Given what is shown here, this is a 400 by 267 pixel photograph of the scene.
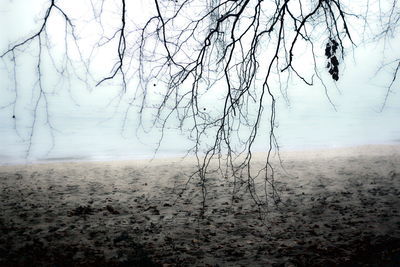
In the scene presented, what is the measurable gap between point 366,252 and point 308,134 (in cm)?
1523

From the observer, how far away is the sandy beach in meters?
5.05

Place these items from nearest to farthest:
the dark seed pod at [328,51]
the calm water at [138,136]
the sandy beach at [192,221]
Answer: the dark seed pod at [328,51], the sandy beach at [192,221], the calm water at [138,136]

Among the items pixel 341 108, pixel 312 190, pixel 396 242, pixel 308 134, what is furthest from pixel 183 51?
pixel 341 108

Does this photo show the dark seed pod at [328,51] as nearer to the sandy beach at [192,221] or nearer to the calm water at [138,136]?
the sandy beach at [192,221]

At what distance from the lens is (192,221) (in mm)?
6496

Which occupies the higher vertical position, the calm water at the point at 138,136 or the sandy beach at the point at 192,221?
the calm water at the point at 138,136

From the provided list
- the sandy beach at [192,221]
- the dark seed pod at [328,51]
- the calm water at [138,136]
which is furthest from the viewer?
the calm water at [138,136]

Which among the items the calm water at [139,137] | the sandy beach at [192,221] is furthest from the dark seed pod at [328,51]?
the calm water at [139,137]

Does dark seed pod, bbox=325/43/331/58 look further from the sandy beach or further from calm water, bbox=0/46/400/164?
calm water, bbox=0/46/400/164

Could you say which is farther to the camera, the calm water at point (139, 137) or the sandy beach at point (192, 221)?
the calm water at point (139, 137)

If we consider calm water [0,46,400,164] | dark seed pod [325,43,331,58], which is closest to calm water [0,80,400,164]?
calm water [0,46,400,164]

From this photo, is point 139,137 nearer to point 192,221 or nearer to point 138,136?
point 138,136

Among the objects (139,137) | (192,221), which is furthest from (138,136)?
(192,221)

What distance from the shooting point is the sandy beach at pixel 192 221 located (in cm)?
505
